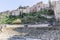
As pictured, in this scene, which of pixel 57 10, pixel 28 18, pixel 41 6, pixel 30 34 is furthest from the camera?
pixel 41 6

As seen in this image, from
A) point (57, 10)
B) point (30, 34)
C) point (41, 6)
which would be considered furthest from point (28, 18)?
point (30, 34)

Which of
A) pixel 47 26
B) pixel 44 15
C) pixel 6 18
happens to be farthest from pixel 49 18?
pixel 6 18

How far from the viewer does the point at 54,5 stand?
55.5 feet

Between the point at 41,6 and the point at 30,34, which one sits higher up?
the point at 41,6

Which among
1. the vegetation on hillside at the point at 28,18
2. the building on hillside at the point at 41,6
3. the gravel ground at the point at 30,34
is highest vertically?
the building on hillside at the point at 41,6

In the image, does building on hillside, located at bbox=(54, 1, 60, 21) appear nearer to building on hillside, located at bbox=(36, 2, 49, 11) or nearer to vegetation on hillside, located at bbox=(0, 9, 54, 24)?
vegetation on hillside, located at bbox=(0, 9, 54, 24)

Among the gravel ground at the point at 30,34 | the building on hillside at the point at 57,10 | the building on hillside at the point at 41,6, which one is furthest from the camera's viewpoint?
the building on hillside at the point at 41,6

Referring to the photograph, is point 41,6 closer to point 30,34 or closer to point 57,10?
point 57,10

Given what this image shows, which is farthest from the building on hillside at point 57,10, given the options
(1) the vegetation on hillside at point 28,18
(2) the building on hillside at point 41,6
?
(2) the building on hillside at point 41,6

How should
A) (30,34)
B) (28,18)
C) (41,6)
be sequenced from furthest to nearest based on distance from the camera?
1. (41,6)
2. (28,18)
3. (30,34)

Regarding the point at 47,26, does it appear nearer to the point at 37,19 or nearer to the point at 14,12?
the point at 37,19

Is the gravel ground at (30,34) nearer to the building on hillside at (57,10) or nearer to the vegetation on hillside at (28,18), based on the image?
the vegetation on hillside at (28,18)

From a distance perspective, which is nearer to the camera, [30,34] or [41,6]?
[30,34]

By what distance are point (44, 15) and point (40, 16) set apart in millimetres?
332
